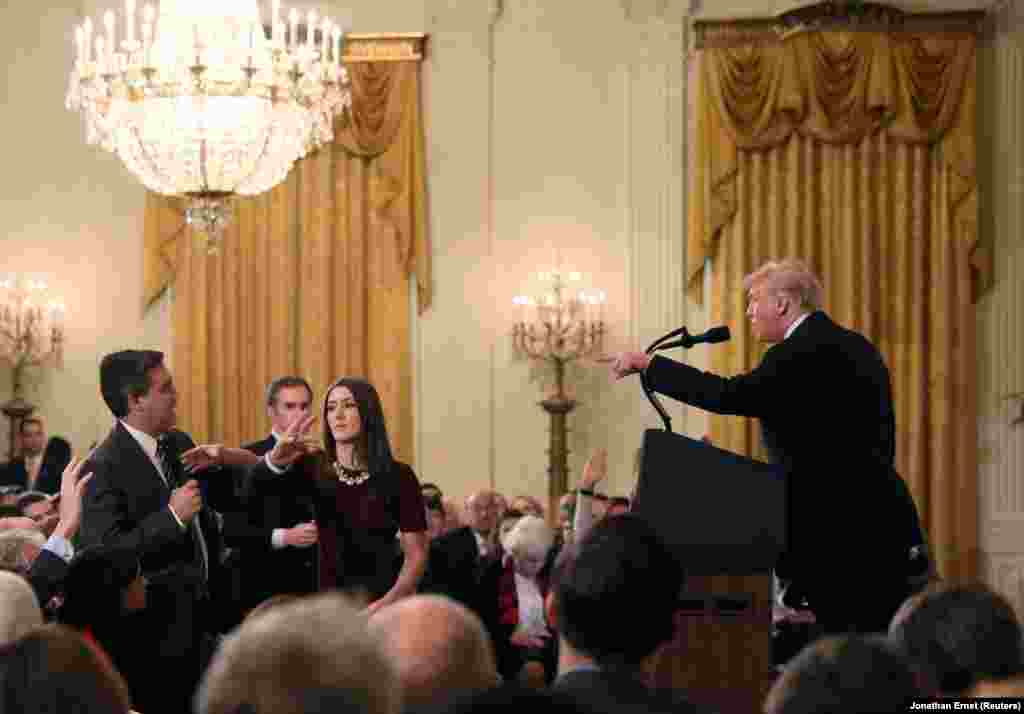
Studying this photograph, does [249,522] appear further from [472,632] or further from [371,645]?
A: [371,645]

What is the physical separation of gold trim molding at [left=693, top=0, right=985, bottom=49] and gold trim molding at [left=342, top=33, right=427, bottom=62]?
2.10m

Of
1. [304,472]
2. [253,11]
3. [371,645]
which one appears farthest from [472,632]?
[253,11]

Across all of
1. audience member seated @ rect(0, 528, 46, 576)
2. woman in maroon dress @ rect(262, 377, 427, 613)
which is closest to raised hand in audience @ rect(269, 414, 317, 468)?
woman in maroon dress @ rect(262, 377, 427, 613)

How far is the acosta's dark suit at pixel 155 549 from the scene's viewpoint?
4.73 m

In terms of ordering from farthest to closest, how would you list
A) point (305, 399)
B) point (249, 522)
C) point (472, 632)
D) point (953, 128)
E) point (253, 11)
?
point (953, 128) → point (253, 11) → point (305, 399) → point (249, 522) → point (472, 632)

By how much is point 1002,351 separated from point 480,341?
12.6 feet

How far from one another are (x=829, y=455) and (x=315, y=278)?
7457 mm

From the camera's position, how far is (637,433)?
38.9ft

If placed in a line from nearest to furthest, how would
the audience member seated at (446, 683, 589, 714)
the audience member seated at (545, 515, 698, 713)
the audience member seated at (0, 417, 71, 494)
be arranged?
1. the audience member seated at (446, 683, 589, 714)
2. the audience member seated at (545, 515, 698, 713)
3. the audience member seated at (0, 417, 71, 494)

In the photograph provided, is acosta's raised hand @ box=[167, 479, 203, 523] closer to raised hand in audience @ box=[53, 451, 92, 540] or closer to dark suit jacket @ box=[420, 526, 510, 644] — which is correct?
raised hand in audience @ box=[53, 451, 92, 540]

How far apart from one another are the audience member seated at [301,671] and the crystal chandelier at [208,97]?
682 cm

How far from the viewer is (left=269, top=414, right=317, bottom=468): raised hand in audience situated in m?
5.11

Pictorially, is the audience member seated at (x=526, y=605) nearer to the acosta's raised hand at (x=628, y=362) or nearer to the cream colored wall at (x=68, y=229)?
the acosta's raised hand at (x=628, y=362)

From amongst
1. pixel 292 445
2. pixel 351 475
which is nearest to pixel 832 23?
pixel 351 475
